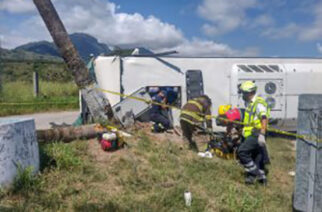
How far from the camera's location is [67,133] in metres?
5.63

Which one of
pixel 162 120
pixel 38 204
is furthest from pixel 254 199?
pixel 162 120

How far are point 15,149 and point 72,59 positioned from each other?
11.2 ft

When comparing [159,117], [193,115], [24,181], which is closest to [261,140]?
[193,115]

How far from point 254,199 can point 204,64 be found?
5925mm

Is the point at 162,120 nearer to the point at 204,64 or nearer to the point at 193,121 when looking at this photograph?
the point at 193,121

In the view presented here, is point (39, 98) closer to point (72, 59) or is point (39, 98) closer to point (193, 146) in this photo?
point (72, 59)

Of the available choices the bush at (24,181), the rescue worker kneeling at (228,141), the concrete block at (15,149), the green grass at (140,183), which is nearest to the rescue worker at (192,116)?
the rescue worker kneeling at (228,141)

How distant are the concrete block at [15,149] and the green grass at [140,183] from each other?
257mm

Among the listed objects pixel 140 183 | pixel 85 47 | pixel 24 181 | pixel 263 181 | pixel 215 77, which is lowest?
pixel 263 181

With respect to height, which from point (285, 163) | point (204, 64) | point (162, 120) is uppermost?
point (204, 64)

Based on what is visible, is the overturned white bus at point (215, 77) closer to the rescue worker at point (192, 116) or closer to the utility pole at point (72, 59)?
the utility pole at point (72, 59)

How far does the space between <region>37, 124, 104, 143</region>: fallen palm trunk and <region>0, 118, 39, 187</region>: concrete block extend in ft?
4.12

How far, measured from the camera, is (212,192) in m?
4.31

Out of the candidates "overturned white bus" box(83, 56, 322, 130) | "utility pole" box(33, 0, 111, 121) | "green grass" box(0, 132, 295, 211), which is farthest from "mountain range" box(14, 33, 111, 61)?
"green grass" box(0, 132, 295, 211)
